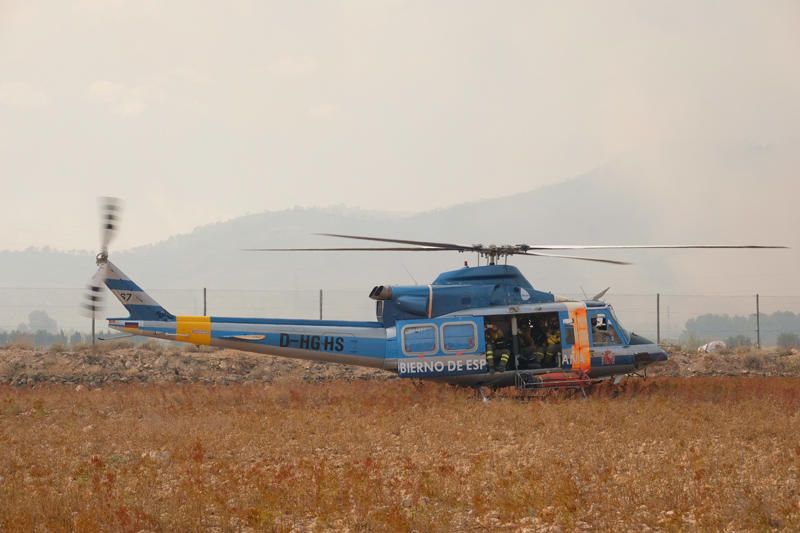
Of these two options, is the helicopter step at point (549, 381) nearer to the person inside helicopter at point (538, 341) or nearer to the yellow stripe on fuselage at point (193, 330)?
the person inside helicopter at point (538, 341)

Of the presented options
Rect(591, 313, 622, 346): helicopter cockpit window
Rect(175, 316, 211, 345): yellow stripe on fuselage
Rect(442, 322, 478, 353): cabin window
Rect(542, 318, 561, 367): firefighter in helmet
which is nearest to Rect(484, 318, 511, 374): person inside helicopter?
Rect(442, 322, 478, 353): cabin window

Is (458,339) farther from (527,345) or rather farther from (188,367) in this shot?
(188,367)

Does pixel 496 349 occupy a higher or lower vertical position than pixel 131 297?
lower

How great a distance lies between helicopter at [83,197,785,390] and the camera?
19.6m

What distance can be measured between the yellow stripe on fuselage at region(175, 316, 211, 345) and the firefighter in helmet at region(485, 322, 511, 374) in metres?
6.21

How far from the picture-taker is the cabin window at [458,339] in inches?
779

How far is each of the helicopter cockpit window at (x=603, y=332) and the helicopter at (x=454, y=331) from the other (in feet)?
0.08

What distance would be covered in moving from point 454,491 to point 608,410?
703 centimetres

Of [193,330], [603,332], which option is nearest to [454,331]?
[603,332]

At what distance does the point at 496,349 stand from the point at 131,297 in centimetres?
820

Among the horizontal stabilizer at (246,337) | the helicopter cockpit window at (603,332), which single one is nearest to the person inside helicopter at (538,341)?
the helicopter cockpit window at (603,332)

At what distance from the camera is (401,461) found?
43.5ft

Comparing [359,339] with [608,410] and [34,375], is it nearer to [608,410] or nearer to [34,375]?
[608,410]

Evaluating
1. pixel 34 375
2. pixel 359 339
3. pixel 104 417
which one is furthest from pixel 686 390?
pixel 34 375
